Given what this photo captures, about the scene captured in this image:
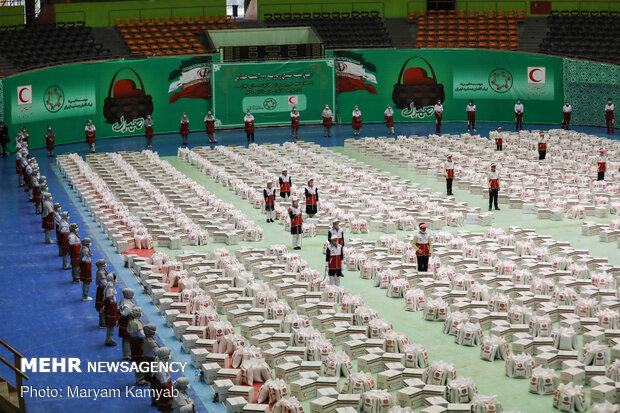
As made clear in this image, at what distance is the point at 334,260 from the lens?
21.0m

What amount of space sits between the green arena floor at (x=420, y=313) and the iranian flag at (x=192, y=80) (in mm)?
10596

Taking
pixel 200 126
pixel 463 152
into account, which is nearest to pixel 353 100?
pixel 200 126

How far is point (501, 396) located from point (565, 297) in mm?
4670

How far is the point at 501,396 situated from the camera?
15.6 m

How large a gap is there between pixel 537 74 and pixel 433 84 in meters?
5.45

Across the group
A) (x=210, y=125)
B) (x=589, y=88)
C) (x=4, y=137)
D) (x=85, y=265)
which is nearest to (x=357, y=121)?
(x=210, y=125)

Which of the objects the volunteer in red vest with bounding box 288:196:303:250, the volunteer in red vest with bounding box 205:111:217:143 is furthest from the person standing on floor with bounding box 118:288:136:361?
the volunteer in red vest with bounding box 205:111:217:143

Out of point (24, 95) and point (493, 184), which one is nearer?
point (493, 184)

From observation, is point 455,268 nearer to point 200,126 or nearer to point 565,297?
point 565,297

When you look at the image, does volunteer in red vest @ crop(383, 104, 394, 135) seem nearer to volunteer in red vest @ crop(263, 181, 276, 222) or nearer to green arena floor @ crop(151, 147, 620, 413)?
green arena floor @ crop(151, 147, 620, 413)

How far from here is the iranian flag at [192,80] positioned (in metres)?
46.7

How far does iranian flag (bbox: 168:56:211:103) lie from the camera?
4669 centimetres

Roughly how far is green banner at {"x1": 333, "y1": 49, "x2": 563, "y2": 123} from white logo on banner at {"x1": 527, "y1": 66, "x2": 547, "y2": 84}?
Answer: 0.24ft

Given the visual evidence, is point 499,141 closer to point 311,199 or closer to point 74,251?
point 311,199
